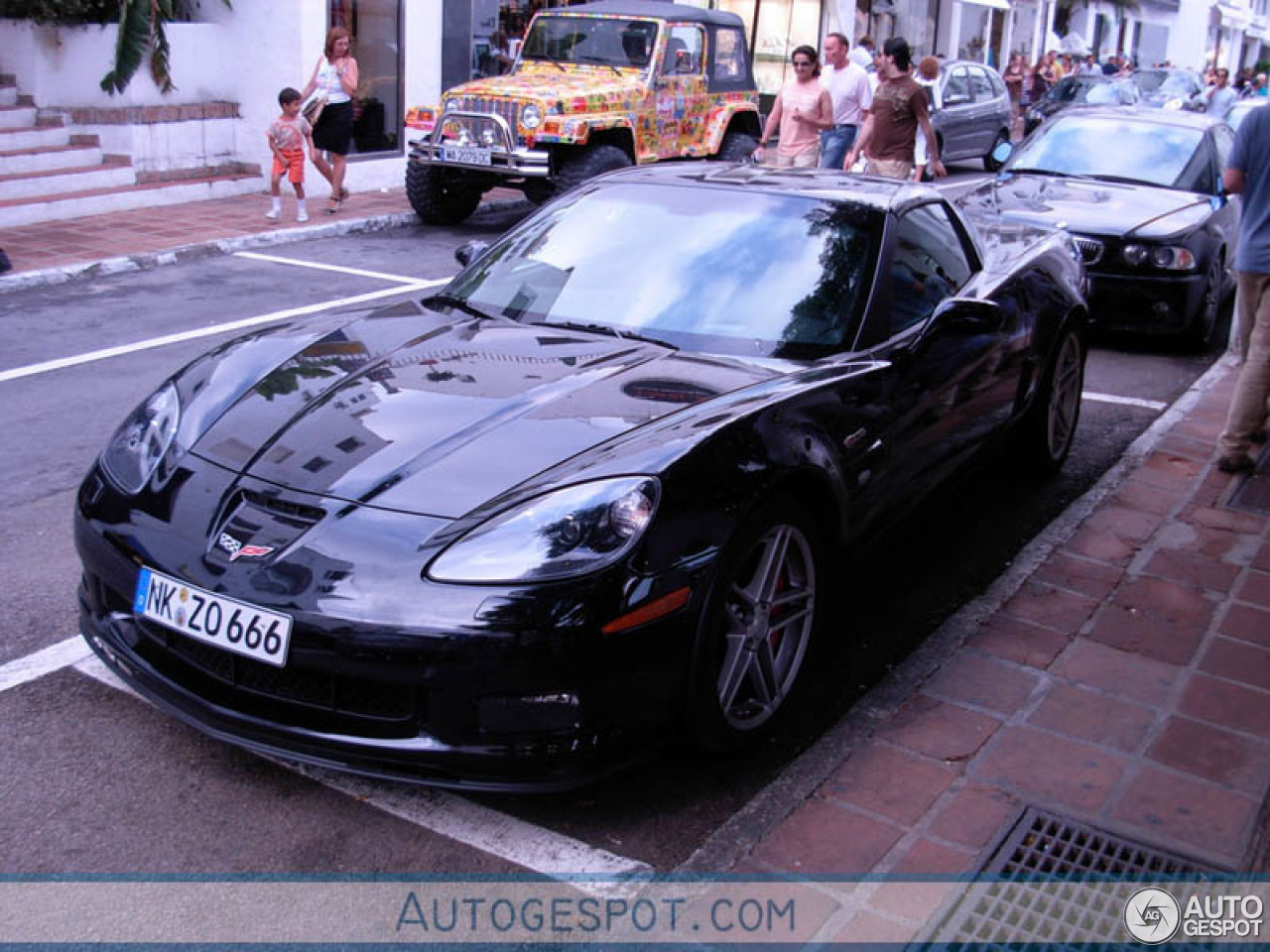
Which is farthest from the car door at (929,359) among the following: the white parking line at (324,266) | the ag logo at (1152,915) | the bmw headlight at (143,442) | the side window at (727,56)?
the side window at (727,56)

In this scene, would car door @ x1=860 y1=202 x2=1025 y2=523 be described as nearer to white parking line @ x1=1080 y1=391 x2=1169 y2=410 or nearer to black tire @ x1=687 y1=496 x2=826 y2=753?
black tire @ x1=687 y1=496 x2=826 y2=753

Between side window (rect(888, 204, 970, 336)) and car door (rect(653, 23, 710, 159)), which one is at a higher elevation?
car door (rect(653, 23, 710, 159))

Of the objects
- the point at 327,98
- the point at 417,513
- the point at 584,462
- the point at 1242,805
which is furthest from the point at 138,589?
the point at 327,98

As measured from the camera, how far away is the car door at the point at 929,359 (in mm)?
4109

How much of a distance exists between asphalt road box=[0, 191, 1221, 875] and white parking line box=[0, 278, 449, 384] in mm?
422

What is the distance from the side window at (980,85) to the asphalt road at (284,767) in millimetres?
14952

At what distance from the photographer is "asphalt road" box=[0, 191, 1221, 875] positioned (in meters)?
2.98

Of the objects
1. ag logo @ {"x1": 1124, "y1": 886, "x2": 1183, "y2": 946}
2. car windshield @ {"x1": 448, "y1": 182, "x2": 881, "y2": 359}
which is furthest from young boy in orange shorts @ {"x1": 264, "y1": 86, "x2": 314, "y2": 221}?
ag logo @ {"x1": 1124, "y1": 886, "x2": 1183, "y2": 946}

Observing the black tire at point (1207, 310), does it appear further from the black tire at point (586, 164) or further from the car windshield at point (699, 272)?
the black tire at point (586, 164)

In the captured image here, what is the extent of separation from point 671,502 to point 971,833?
41.7 inches

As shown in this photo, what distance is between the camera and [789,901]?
2.84 metres

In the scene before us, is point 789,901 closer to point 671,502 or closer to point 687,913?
point 687,913

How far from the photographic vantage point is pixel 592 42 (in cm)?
1331

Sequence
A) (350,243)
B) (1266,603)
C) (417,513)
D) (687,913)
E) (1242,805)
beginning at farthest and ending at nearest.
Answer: (350,243) < (1266,603) < (1242,805) < (417,513) < (687,913)
